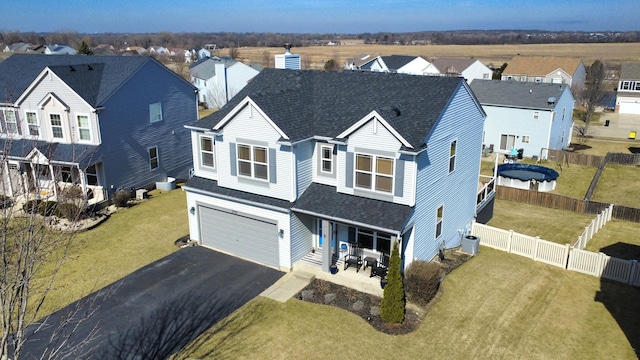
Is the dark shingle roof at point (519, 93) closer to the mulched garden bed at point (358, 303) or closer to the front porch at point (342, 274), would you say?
the front porch at point (342, 274)

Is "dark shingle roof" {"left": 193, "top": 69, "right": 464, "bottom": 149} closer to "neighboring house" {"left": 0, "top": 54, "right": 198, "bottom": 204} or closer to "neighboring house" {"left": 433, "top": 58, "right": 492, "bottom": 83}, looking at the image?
"neighboring house" {"left": 0, "top": 54, "right": 198, "bottom": 204}

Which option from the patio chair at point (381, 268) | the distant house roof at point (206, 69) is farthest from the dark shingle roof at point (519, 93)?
the distant house roof at point (206, 69)

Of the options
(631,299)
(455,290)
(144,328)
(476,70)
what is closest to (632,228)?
(631,299)

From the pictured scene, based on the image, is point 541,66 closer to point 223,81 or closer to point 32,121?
point 223,81

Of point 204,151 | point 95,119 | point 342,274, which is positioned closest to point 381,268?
point 342,274

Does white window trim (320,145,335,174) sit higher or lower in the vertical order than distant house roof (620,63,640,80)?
lower

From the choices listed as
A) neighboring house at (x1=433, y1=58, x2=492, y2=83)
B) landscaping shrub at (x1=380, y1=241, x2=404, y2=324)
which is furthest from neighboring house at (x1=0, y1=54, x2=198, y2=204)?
neighboring house at (x1=433, y1=58, x2=492, y2=83)
